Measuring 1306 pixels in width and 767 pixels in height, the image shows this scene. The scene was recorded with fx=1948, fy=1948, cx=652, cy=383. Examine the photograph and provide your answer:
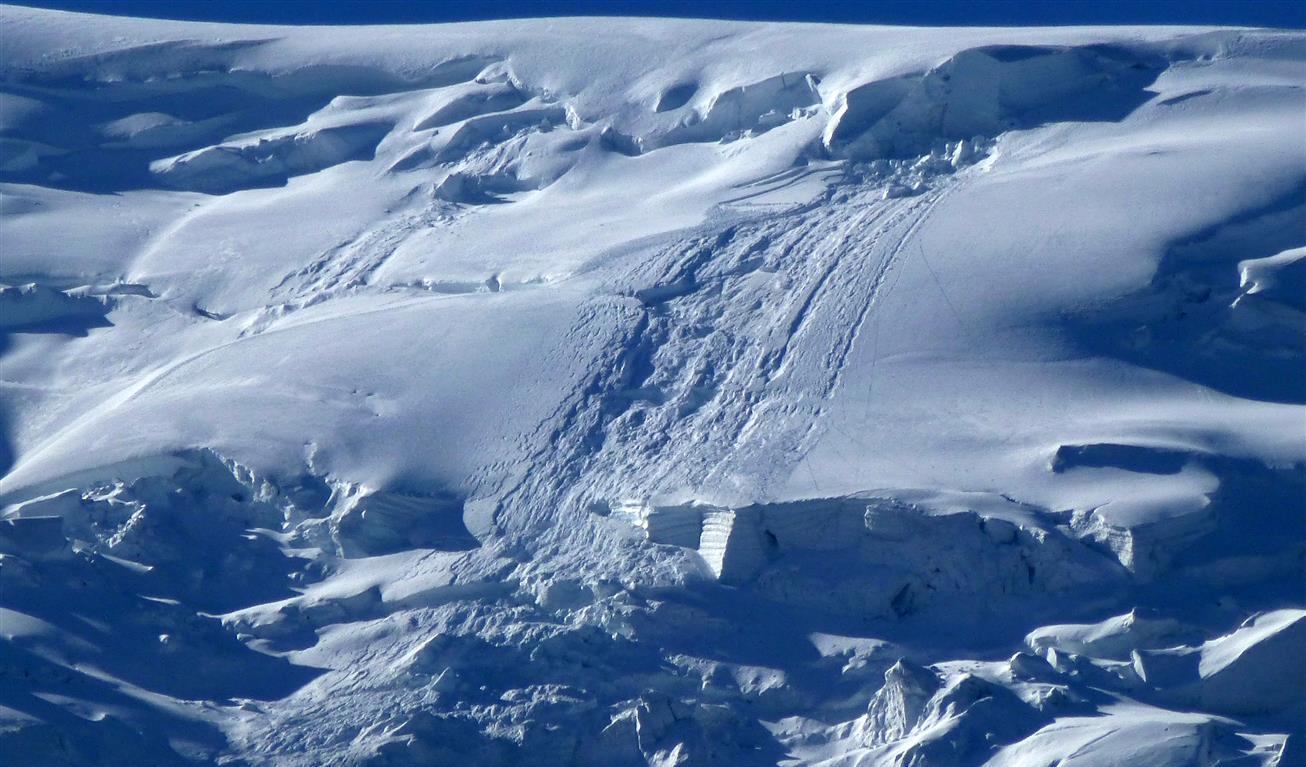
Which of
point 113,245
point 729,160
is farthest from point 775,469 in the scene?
point 113,245

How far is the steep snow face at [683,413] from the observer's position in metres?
9.55

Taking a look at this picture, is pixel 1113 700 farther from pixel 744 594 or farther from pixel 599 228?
pixel 599 228

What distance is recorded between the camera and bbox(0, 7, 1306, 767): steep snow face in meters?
9.55

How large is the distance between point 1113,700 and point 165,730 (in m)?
4.58

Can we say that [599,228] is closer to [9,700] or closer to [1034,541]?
[1034,541]

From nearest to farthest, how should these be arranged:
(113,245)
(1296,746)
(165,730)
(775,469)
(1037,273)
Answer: (1296,746) → (165,730) → (775,469) → (1037,273) → (113,245)

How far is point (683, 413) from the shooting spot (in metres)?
11.6

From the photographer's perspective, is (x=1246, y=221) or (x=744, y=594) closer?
(x=744, y=594)

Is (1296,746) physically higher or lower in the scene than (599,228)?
lower

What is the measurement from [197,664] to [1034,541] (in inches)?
Result: 172

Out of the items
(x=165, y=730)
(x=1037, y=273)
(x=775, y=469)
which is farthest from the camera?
(x=1037, y=273)

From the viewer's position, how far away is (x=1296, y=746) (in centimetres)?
890

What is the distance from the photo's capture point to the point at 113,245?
572 inches

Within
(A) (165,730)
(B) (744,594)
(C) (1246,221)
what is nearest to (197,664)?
(A) (165,730)
